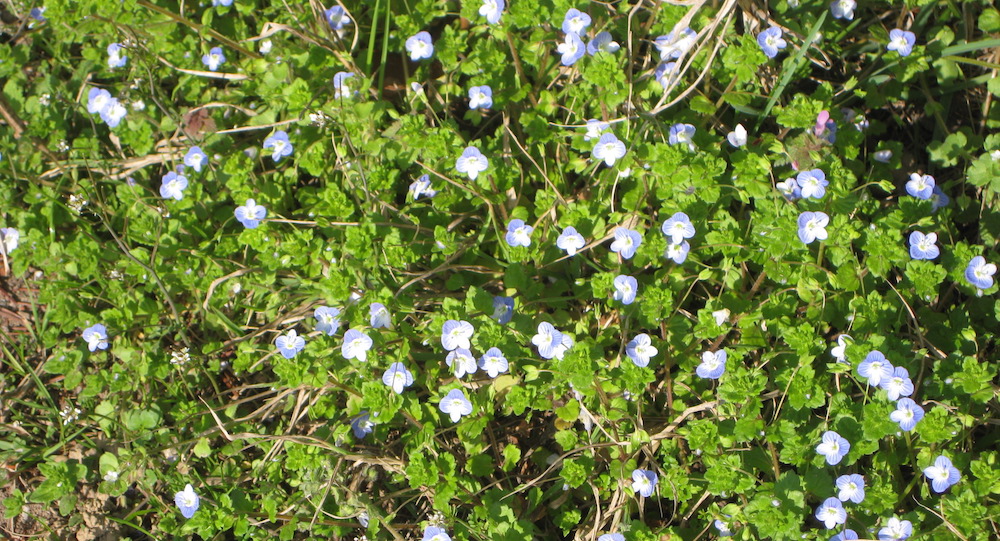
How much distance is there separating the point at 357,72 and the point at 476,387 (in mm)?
1554

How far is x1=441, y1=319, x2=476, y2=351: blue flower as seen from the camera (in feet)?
9.83

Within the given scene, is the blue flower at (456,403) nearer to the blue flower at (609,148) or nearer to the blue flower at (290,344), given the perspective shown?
the blue flower at (290,344)

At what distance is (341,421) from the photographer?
3.36 meters

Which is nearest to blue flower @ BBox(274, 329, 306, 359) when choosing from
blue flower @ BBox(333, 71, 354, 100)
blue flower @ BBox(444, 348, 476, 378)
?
blue flower @ BBox(444, 348, 476, 378)

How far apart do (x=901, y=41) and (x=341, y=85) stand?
8.12 ft

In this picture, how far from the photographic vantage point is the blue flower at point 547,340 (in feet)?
10.0

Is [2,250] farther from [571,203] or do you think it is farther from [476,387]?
[571,203]

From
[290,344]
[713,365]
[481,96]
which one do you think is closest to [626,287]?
[713,365]

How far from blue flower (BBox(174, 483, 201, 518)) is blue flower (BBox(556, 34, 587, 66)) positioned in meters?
2.34

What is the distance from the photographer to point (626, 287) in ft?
10.3

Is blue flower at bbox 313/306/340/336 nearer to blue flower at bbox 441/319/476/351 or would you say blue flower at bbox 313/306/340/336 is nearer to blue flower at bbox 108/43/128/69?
blue flower at bbox 441/319/476/351

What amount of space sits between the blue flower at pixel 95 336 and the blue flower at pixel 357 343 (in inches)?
52.4

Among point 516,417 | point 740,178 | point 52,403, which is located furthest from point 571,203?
point 52,403

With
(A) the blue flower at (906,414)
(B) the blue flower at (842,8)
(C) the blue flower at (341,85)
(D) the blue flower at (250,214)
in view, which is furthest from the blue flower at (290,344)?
(B) the blue flower at (842,8)
